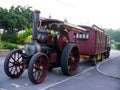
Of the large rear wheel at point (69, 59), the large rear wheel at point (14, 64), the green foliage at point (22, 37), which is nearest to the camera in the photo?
the large rear wheel at point (14, 64)

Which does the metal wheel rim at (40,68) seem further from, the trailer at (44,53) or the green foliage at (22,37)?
the green foliage at (22,37)

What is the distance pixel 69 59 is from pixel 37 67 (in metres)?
2.83

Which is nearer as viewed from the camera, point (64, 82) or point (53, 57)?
point (64, 82)

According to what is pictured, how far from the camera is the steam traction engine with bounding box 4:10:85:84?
11.1 metres

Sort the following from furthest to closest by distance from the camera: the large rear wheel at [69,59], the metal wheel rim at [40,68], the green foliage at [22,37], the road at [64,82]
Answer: the green foliage at [22,37], the large rear wheel at [69,59], the metal wheel rim at [40,68], the road at [64,82]

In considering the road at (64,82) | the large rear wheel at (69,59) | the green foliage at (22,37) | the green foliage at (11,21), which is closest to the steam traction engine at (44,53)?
the large rear wheel at (69,59)

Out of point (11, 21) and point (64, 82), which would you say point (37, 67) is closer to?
point (64, 82)

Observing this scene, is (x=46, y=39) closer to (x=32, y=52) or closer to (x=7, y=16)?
(x=32, y=52)

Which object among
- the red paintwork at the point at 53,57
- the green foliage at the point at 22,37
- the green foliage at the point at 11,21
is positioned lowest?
the red paintwork at the point at 53,57

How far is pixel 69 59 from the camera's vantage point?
44.1 ft

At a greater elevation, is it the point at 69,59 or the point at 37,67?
the point at 69,59

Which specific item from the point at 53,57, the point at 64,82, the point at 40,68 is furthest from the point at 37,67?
the point at 53,57

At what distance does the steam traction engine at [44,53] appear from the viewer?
11068mm

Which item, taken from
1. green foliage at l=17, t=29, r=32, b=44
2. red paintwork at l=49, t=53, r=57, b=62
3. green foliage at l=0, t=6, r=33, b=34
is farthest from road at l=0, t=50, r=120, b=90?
green foliage at l=0, t=6, r=33, b=34
